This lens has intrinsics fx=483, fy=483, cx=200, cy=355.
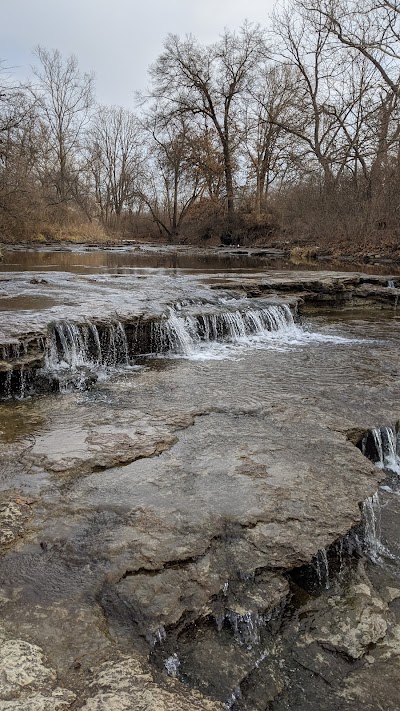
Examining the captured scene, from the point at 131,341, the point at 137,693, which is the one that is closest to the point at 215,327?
the point at 131,341

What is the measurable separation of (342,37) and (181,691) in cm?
2349

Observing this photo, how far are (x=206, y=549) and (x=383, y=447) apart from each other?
2192 millimetres

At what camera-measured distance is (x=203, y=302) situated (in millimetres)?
8164

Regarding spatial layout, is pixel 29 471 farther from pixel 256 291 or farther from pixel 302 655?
pixel 256 291

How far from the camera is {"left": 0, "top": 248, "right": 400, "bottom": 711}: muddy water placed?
201cm

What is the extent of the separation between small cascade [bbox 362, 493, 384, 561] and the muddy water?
0.07m

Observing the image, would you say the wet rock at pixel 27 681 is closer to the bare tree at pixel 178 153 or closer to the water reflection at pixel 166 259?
the water reflection at pixel 166 259

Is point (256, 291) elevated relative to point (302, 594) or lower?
elevated

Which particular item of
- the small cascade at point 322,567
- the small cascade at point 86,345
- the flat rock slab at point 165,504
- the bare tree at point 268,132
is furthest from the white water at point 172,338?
the bare tree at point 268,132

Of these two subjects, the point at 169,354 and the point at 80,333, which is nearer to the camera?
the point at 80,333

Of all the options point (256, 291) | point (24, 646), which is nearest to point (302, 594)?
point (24, 646)

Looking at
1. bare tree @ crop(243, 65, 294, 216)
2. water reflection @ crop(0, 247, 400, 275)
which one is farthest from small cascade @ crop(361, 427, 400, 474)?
bare tree @ crop(243, 65, 294, 216)

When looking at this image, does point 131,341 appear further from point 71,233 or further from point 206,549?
point 71,233

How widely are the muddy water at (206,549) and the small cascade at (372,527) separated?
0.23ft
